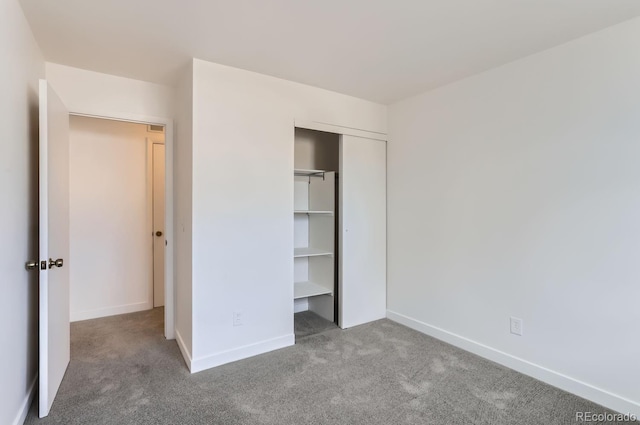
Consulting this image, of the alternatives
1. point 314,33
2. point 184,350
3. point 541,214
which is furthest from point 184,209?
point 541,214

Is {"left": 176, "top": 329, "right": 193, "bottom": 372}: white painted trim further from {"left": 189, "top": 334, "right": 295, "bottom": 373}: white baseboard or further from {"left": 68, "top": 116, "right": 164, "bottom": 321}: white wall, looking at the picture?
{"left": 68, "top": 116, "right": 164, "bottom": 321}: white wall

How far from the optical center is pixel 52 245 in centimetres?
202

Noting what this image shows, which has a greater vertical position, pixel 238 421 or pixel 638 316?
pixel 638 316

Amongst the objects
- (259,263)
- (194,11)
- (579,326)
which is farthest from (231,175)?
(579,326)

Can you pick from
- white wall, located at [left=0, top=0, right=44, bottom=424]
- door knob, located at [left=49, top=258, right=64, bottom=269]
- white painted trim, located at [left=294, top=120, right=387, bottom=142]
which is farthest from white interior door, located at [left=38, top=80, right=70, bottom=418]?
white painted trim, located at [left=294, top=120, right=387, bottom=142]

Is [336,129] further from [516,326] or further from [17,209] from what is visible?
[17,209]

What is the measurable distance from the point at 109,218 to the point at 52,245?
1.77 meters

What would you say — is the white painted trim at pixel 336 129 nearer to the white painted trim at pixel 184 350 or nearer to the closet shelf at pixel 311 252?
the closet shelf at pixel 311 252

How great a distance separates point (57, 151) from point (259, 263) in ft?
5.33

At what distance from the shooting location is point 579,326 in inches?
85.0

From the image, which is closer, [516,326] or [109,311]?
[516,326]

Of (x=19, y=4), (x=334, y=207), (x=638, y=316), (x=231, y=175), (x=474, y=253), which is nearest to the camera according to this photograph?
(x=19, y=4)

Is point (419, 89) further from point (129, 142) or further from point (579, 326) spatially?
point (129, 142)

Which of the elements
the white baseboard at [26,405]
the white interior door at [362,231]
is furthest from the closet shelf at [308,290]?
the white baseboard at [26,405]
